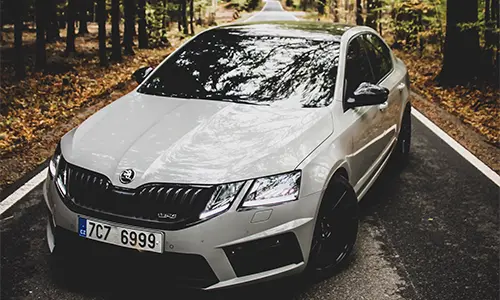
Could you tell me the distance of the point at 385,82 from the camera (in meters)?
6.15

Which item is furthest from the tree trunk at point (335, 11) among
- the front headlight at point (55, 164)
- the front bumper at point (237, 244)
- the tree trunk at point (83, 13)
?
the front bumper at point (237, 244)

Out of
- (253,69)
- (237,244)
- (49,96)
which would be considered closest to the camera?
(237,244)

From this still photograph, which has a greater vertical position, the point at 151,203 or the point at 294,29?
the point at 294,29

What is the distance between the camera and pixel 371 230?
521cm

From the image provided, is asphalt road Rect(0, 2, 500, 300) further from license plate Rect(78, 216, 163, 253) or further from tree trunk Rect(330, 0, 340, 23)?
tree trunk Rect(330, 0, 340, 23)

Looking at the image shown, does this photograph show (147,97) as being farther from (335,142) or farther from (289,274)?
(289,274)

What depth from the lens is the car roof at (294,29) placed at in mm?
5531

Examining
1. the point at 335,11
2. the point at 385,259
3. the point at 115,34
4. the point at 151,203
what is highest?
the point at 335,11

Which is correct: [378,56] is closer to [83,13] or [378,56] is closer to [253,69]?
[253,69]

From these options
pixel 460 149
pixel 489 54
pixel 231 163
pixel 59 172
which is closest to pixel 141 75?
pixel 59 172

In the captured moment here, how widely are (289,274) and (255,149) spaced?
845 mm

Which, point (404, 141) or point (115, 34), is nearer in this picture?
point (404, 141)

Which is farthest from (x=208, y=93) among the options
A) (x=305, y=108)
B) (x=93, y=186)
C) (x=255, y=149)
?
(x=93, y=186)

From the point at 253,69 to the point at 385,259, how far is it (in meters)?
1.94
